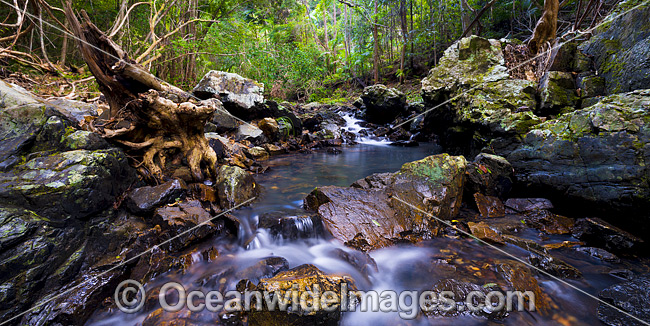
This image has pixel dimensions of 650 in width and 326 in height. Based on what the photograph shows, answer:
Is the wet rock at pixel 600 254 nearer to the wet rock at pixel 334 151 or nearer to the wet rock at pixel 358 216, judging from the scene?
the wet rock at pixel 358 216

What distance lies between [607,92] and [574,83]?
0.69 m

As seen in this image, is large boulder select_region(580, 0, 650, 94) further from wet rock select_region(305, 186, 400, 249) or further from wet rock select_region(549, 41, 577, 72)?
wet rock select_region(305, 186, 400, 249)

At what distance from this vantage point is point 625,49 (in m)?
4.48

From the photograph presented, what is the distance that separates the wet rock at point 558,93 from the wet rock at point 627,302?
4.14 m

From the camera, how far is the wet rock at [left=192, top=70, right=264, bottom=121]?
8.80 m

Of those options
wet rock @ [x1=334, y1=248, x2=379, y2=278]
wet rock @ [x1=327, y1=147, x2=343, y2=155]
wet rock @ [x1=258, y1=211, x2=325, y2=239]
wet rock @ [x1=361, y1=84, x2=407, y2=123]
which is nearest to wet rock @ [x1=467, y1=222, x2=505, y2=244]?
wet rock @ [x1=334, y1=248, x2=379, y2=278]

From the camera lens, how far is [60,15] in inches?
390

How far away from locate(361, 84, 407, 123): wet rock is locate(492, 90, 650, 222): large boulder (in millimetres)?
8797

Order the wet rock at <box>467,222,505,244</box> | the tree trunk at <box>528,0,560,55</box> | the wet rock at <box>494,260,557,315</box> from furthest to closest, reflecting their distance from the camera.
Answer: the tree trunk at <box>528,0,560,55</box>
the wet rock at <box>467,222,505,244</box>
the wet rock at <box>494,260,557,315</box>

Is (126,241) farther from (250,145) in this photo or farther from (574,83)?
(574,83)

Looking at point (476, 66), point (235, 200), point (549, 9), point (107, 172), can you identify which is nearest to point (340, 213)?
point (235, 200)

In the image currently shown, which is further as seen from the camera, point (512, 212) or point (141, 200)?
point (512, 212)

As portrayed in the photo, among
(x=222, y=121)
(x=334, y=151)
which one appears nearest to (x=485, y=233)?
(x=334, y=151)

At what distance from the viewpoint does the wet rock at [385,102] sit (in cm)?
1268
